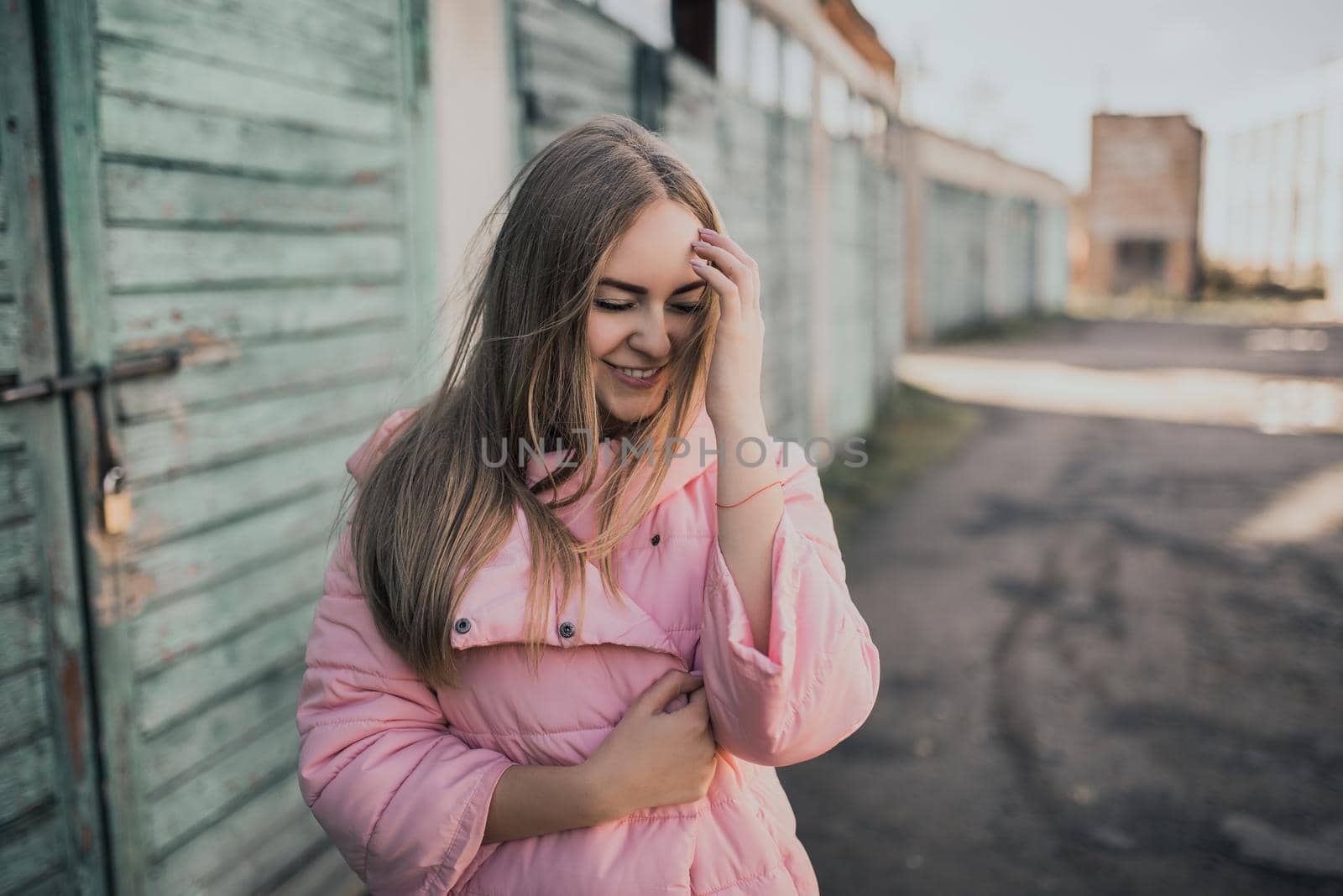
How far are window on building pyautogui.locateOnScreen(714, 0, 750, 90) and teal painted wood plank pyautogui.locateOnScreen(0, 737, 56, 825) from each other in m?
5.63

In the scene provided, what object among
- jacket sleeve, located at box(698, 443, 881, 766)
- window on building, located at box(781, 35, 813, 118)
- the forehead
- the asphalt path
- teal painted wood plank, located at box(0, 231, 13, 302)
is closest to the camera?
jacket sleeve, located at box(698, 443, 881, 766)

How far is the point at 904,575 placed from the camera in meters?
6.28

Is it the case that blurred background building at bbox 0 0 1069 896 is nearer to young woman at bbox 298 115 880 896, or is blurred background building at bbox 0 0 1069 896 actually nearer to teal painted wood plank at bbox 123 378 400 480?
teal painted wood plank at bbox 123 378 400 480

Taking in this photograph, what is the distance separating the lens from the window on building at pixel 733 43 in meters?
6.62

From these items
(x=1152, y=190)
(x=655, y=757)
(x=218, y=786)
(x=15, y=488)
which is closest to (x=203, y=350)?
(x=15, y=488)

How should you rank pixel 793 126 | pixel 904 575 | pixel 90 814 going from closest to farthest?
pixel 90 814 < pixel 904 575 < pixel 793 126

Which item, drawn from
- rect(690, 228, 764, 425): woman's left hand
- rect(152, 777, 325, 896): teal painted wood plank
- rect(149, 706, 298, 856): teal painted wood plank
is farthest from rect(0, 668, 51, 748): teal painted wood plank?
rect(690, 228, 764, 425): woman's left hand

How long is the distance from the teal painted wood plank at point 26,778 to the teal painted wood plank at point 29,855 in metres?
0.05

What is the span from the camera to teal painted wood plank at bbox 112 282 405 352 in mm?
2375

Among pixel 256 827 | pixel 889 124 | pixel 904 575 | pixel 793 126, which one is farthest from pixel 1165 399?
pixel 256 827

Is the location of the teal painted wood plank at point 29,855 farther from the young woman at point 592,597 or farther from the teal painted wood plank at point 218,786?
the young woman at point 592,597

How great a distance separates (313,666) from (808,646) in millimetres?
684

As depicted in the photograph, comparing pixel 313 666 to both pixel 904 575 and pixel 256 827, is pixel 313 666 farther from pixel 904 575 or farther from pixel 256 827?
pixel 904 575

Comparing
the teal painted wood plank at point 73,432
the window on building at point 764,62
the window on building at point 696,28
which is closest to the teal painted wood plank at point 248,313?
the teal painted wood plank at point 73,432
